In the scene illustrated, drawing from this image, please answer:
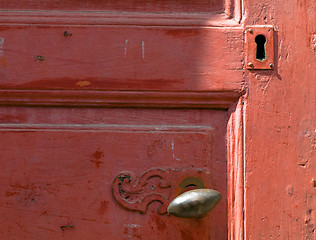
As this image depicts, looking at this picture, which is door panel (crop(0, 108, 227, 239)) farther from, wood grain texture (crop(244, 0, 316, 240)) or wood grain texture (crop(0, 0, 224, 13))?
wood grain texture (crop(0, 0, 224, 13))

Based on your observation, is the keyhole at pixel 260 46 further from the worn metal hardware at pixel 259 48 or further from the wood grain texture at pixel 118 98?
the wood grain texture at pixel 118 98

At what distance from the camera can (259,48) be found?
1.00 meters

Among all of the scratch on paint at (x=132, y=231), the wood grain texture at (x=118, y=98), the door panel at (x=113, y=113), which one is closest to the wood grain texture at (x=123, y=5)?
the door panel at (x=113, y=113)

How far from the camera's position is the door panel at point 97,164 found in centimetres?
94

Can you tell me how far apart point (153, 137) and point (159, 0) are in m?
0.33

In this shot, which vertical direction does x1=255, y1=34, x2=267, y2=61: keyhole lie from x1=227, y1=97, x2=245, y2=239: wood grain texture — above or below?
above

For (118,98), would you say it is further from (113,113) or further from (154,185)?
(154,185)

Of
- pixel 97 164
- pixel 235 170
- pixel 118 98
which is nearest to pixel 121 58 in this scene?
pixel 118 98

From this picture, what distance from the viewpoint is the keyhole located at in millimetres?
986

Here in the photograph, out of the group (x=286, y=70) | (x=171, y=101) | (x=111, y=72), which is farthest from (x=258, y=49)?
(x=111, y=72)

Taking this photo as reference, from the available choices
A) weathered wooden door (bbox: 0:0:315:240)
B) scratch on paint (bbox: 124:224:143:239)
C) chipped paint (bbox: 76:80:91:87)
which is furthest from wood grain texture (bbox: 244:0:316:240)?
chipped paint (bbox: 76:80:91:87)

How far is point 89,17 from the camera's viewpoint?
999 mm

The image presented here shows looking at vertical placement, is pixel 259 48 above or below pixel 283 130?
above

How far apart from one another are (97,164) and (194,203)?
0.25 meters
